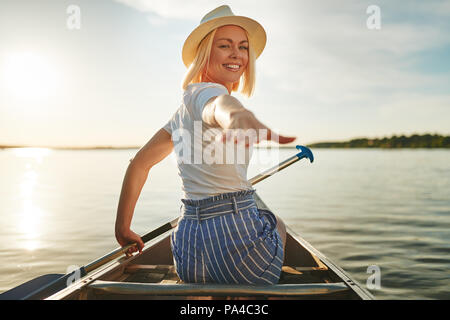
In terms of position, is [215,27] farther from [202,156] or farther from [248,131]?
[248,131]

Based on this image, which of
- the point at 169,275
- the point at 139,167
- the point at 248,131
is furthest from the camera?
the point at 169,275

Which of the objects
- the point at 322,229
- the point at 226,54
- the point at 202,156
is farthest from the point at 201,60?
the point at 322,229

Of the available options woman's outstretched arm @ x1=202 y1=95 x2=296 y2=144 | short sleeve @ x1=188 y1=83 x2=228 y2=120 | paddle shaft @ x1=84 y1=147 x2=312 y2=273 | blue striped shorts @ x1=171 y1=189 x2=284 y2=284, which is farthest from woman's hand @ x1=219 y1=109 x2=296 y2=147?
paddle shaft @ x1=84 y1=147 x2=312 y2=273

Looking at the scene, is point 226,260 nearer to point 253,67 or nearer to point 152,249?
point 253,67

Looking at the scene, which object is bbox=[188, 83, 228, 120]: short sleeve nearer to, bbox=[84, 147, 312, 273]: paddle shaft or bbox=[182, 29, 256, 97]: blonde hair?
bbox=[182, 29, 256, 97]: blonde hair

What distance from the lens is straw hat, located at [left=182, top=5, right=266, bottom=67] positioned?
194 centimetres

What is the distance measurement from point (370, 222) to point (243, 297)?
8.92 meters

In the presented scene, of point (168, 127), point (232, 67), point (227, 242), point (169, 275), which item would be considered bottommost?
point (169, 275)

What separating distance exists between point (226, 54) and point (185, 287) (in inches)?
50.6

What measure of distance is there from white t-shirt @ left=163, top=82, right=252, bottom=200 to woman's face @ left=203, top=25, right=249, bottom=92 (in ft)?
1.05

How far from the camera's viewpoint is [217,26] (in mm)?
1957

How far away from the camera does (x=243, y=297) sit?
1.88m

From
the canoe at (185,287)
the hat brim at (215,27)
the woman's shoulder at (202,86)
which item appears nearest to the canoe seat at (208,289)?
the canoe at (185,287)
